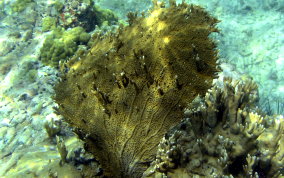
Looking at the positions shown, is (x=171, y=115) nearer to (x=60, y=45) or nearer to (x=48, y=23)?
(x=60, y=45)

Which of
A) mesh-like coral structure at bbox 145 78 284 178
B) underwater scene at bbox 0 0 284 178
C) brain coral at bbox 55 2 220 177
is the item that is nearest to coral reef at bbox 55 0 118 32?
underwater scene at bbox 0 0 284 178

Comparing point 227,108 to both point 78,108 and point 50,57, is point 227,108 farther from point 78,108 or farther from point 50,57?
point 50,57

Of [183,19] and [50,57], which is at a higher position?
[183,19]

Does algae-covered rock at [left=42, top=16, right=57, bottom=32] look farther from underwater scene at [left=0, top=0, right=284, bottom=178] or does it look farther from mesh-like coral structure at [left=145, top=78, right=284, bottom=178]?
mesh-like coral structure at [left=145, top=78, right=284, bottom=178]

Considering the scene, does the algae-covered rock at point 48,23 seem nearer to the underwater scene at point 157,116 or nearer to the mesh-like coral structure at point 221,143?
the underwater scene at point 157,116

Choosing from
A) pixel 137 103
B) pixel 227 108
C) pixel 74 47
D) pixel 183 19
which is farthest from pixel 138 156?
pixel 74 47

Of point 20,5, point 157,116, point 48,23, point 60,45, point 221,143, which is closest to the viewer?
point 221,143

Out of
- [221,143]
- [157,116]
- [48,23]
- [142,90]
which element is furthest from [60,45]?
[221,143]
